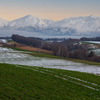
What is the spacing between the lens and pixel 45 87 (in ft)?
70.4

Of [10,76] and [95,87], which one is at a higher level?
[10,76]

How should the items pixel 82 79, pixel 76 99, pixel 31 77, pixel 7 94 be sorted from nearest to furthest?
pixel 7 94 → pixel 76 99 → pixel 31 77 → pixel 82 79

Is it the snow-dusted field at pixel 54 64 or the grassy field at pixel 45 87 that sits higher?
the grassy field at pixel 45 87

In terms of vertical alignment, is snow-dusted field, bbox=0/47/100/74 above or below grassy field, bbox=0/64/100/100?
below

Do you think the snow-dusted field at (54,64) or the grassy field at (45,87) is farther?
the snow-dusted field at (54,64)

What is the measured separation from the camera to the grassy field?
1816 centimetres

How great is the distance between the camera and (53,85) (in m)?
22.7

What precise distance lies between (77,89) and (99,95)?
2461 millimetres

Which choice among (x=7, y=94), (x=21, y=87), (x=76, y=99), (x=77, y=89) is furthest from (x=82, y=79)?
(x=7, y=94)

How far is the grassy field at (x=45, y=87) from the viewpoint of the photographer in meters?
18.2

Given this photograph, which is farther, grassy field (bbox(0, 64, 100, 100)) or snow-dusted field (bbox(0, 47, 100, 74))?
snow-dusted field (bbox(0, 47, 100, 74))

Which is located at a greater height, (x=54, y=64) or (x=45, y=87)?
Answer: (x=45, y=87)

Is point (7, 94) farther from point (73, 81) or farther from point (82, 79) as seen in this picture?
A: point (82, 79)

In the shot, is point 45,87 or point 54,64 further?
point 54,64
